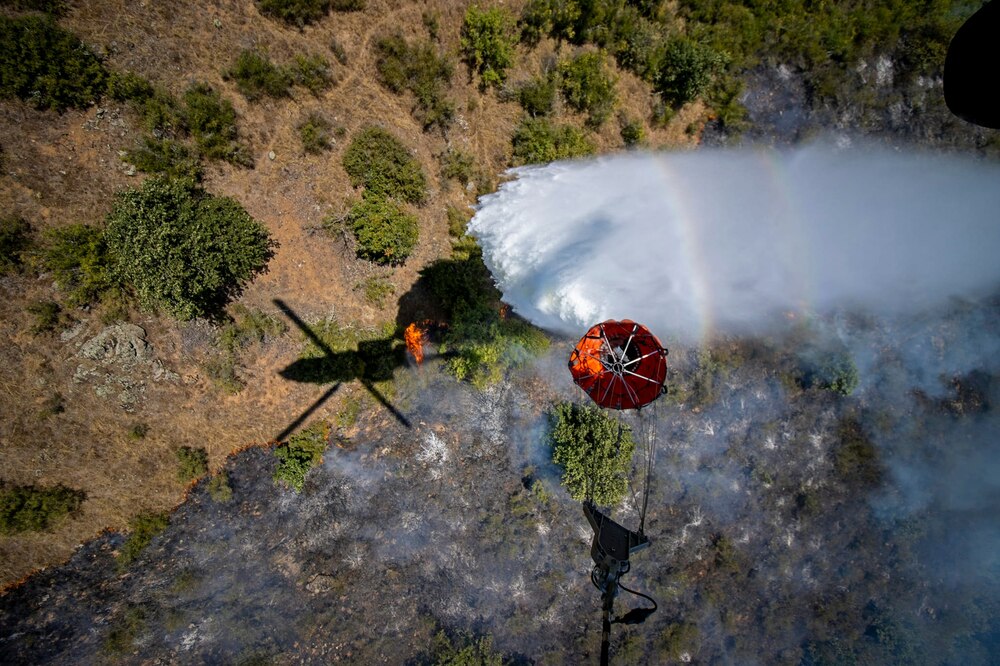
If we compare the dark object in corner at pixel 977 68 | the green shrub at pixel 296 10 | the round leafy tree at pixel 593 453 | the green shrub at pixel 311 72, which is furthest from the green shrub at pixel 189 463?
the dark object in corner at pixel 977 68

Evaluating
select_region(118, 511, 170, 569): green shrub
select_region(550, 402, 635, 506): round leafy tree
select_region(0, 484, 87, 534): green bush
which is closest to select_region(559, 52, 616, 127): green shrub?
select_region(550, 402, 635, 506): round leafy tree

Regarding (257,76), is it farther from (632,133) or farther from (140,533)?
(140,533)

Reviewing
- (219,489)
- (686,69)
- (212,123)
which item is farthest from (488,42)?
(219,489)

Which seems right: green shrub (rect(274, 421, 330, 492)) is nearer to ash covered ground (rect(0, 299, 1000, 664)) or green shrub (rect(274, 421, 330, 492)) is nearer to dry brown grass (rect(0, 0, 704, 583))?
ash covered ground (rect(0, 299, 1000, 664))

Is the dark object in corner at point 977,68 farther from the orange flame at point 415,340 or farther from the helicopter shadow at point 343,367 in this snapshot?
the helicopter shadow at point 343,367

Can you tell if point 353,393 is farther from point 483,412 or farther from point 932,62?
point 932,62
